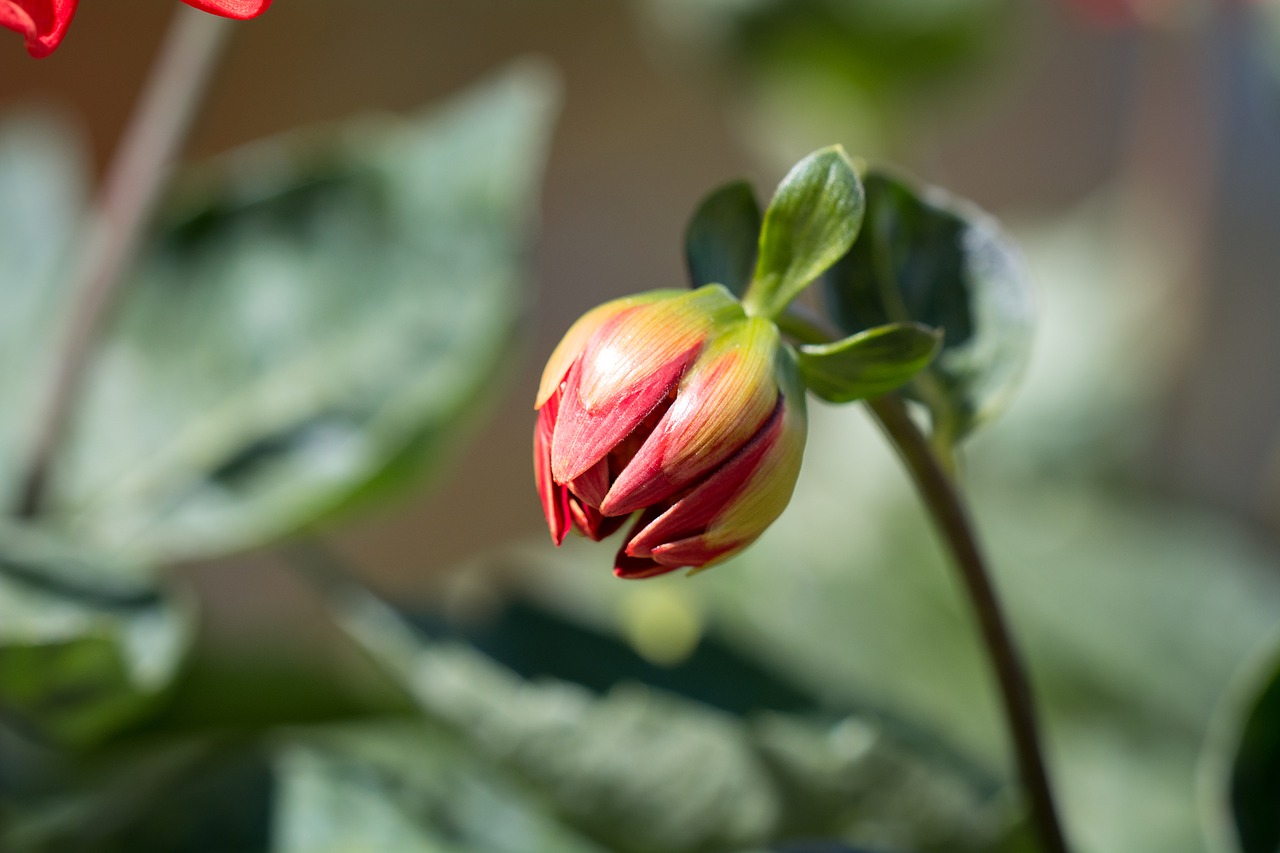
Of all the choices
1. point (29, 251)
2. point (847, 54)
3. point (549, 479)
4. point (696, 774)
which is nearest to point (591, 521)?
point (549, 479)

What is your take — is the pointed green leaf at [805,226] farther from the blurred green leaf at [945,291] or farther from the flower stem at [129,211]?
the flower stem at [129,211]

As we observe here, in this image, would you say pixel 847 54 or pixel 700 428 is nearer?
pixel 700 428

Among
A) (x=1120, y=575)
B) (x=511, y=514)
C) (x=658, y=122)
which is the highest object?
(x=658, y=122)

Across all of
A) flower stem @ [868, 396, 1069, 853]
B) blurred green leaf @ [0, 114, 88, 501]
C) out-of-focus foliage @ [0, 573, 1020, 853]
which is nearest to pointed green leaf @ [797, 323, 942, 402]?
flower stem @ [868, 396, 1069, 853]

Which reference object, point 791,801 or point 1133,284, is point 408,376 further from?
point 1133,284

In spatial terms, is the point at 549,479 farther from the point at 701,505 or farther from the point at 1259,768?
the point at 1259,768

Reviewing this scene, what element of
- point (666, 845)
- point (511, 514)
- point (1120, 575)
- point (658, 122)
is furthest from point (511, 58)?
point (666, 845)

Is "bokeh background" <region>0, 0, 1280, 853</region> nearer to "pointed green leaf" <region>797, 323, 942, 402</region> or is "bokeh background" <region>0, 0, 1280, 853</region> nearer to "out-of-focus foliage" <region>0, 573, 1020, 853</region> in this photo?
"out-of-focus foliage" <region>0, 573, 1020, 853</region>
